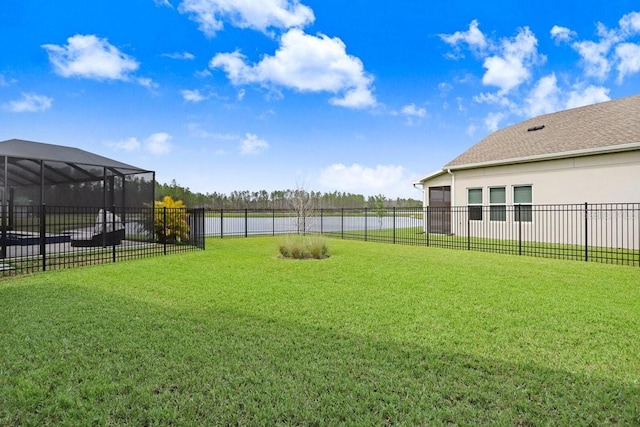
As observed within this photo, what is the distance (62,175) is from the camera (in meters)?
10.9

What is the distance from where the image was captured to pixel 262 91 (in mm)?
15273

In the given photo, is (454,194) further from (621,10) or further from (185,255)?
(185,255)

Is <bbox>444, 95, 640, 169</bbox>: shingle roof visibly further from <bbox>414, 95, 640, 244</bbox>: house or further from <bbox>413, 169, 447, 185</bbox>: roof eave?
<bbox>413, 169, 447, 185</bbox>: roof eave

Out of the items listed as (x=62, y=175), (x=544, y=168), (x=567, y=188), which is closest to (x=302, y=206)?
(x=62, y=175)

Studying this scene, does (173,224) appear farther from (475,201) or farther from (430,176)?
(475,201)

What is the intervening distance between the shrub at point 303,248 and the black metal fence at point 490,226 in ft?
12.0

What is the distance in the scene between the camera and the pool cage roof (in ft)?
31.2

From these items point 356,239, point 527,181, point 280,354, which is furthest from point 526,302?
point 356,239

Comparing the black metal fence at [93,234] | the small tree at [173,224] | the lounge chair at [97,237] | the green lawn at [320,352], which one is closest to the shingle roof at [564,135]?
the green lawn at [320,352]

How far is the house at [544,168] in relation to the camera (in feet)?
32.3

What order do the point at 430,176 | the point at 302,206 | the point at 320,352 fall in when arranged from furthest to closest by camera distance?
the point at 302,206 → the point at 430,176 → the point at 320,352

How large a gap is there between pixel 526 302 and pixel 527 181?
9.06 meters

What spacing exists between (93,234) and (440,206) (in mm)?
13535

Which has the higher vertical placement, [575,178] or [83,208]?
[575,178]
